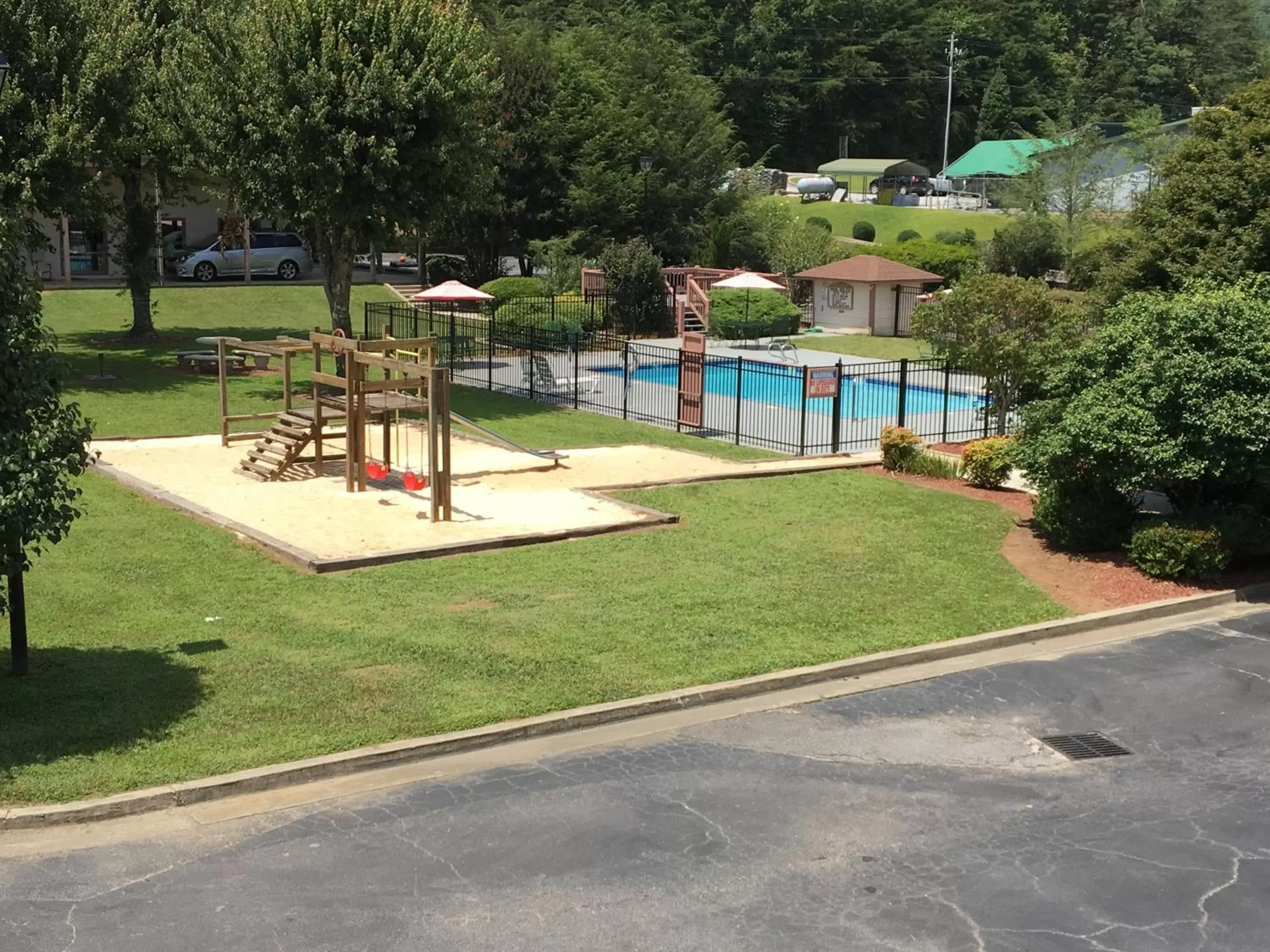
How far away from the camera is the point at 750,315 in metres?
44.5

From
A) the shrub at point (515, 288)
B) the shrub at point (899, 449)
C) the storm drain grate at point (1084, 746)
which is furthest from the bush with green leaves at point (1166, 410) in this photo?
the shrub at point (515, 288)

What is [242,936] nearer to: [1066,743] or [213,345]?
[1066,743]

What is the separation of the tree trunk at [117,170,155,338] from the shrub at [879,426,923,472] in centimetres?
Result: 2111

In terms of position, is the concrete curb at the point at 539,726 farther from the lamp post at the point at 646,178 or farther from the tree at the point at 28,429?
the lamp post at the point at 646,178

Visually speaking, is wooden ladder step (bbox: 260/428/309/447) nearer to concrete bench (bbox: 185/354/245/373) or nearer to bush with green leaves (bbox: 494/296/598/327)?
concrete bench (bbox: 185/354/245/373)

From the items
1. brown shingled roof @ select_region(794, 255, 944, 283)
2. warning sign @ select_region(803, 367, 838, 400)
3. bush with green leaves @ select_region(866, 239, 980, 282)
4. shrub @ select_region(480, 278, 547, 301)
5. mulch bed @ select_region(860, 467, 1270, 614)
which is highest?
bush with green leaves @ select_region(866, 239, 980, 282)

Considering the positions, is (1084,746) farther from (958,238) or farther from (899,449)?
(958,238)

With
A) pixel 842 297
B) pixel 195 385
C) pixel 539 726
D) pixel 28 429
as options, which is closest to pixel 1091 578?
pixel 539 726

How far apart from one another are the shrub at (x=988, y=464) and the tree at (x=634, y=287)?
23757mm

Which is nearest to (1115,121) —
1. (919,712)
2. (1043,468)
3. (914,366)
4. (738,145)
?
(738,145)

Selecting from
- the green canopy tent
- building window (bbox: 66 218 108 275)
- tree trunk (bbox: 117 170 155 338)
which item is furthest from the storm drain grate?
the green canopy tent

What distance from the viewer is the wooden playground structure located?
17734mm

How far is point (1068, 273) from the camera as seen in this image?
4875 centimetres

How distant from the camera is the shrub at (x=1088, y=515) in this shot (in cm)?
1714
